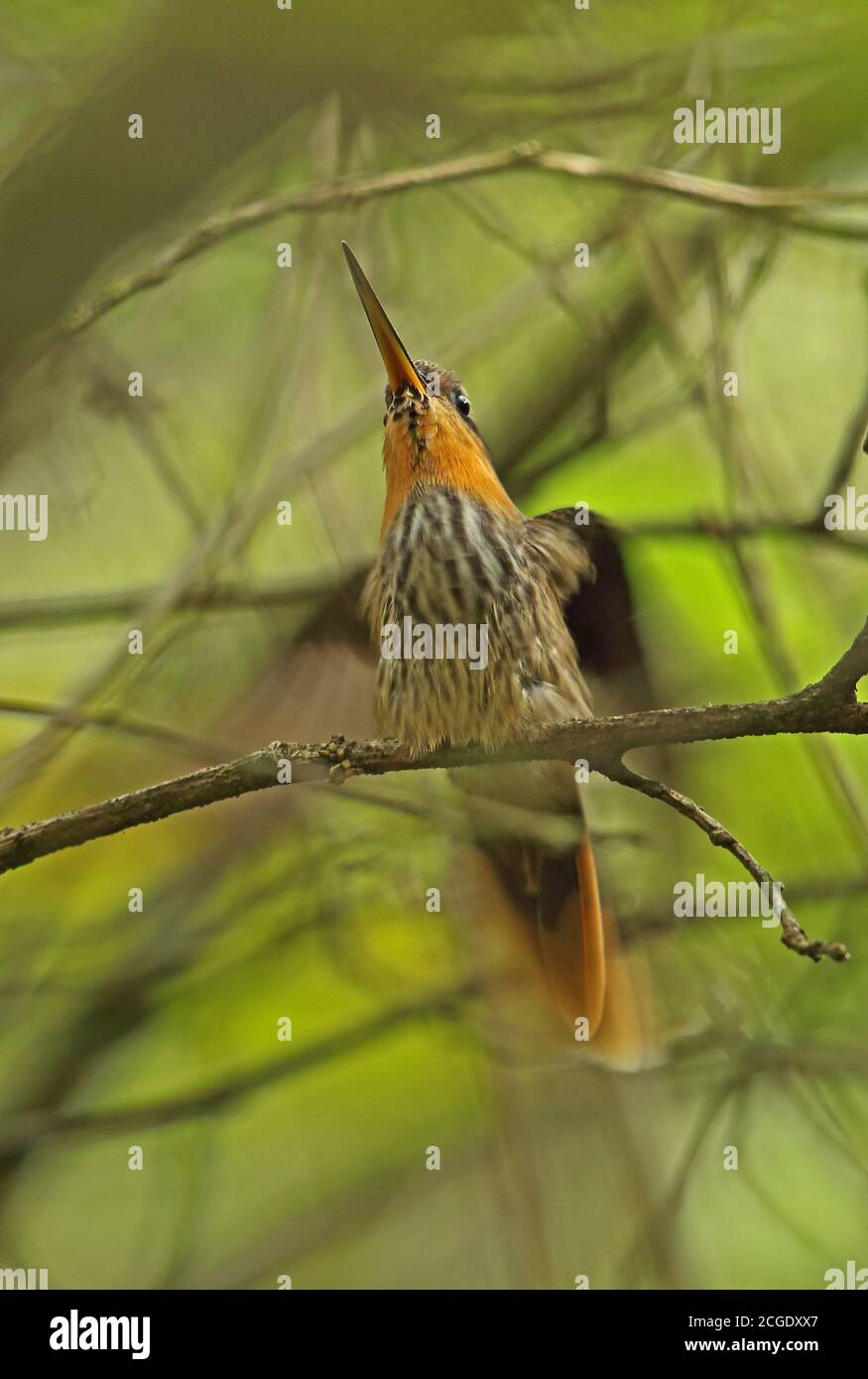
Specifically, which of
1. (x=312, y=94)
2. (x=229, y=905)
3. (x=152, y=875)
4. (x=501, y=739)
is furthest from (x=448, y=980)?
(x=312, y=94)

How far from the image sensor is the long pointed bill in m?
2.80

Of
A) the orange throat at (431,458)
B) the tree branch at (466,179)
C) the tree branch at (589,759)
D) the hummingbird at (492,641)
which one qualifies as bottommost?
the tree branch at (589,759)

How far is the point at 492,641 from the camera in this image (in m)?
2.72

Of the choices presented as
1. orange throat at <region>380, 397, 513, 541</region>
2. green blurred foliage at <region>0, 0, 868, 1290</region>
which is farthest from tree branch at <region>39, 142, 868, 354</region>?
orange throat at <region>380, 397, 513, 541</region>

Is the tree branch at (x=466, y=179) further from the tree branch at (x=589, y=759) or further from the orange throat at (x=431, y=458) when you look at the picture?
the tree branch at (x=589, y=759)

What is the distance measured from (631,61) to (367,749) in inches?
86.6

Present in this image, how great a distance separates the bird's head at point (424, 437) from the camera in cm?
290

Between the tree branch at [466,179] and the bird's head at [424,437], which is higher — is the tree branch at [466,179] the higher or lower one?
the higher one

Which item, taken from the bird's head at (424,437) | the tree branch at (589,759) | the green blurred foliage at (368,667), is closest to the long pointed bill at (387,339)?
the bird's head at (424,437)

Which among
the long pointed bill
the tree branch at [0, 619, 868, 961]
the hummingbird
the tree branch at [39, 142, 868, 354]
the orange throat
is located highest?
the tree branch at [39, 142, 868, 354]

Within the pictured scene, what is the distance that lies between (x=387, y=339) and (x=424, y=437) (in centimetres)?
23

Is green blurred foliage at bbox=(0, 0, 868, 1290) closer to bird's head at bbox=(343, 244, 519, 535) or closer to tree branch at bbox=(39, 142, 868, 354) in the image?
tree branch at bbox=(39, 142, 868, 354)

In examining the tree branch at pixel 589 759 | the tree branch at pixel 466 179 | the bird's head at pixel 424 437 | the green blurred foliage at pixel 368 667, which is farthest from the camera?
the green blurred foliage at pixel 368 667

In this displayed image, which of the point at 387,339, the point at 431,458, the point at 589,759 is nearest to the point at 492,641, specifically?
the point at 431,458
